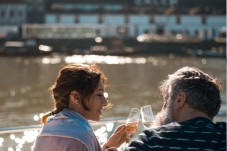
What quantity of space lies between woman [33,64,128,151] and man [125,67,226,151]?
0.14 m

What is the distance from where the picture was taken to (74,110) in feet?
5.89

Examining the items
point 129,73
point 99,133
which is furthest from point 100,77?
point 129,73

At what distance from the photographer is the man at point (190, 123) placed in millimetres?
1620

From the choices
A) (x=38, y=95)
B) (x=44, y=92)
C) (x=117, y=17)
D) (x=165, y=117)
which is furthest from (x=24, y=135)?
(x=117, y=17)

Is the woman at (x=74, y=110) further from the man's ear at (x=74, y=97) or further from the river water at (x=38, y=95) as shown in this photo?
the river water at (x=38, y=95)

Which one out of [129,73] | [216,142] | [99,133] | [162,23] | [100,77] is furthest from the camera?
[162,23]

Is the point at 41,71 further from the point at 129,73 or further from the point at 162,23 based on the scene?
the point at 162,23

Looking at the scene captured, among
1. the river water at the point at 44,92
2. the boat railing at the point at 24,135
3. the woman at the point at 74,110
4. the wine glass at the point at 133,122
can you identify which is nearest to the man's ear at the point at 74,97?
the woman at the point at 74,110

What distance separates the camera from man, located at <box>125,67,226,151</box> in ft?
5.32

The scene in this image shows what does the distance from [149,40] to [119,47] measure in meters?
1.92

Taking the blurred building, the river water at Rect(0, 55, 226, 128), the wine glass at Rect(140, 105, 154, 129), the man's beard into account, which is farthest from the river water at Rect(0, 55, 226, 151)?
the blurred building

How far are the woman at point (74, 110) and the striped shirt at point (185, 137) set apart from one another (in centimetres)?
15

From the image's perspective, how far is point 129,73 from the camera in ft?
79.5

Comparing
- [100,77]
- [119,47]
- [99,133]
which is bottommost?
[119,47]
